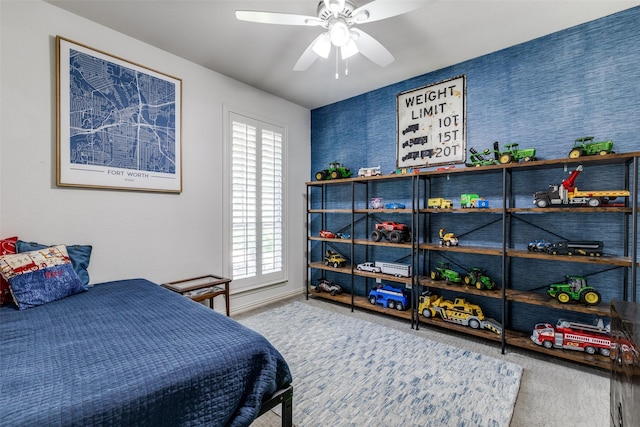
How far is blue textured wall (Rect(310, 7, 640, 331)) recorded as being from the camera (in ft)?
7.36

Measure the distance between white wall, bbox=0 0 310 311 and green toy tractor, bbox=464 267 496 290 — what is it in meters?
2.38

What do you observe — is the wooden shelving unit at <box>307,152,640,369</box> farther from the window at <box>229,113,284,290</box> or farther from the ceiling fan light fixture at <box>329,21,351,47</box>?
the ceiling fan light fixture at <box>329,21,351,47</box>

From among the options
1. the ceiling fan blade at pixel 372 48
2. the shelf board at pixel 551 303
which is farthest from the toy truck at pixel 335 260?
the ceiling fan blade at pixel 372 48

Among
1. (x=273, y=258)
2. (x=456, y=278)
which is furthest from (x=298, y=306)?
(x=456, y=278)

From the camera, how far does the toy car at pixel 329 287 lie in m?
3.80

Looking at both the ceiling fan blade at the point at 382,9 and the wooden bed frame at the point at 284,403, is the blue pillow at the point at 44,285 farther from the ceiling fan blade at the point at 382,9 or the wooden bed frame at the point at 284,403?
the ceiling fan blade at the point at 382,9

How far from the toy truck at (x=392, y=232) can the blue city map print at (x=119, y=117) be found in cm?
234

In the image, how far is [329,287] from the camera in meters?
3.88

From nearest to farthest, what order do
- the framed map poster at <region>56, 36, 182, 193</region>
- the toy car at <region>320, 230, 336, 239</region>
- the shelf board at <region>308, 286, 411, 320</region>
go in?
the framed map poster at <region>56, 36, 182, 193</region> < the shelf board at <region>308, 286, 411, 320</region> < the toy car at <region>320, 230, 336, 239</region>

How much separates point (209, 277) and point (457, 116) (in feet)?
10.5

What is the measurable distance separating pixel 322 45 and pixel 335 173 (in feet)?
6.05

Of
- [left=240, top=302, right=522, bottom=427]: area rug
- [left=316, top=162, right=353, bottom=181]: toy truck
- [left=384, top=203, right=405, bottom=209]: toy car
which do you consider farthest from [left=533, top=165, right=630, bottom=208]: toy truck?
[left=316, top=162, right=353, bottom=181]: toy truck

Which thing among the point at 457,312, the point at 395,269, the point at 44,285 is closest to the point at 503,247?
A: the point at 457,312

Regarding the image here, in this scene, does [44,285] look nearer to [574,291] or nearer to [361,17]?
[361,17]
